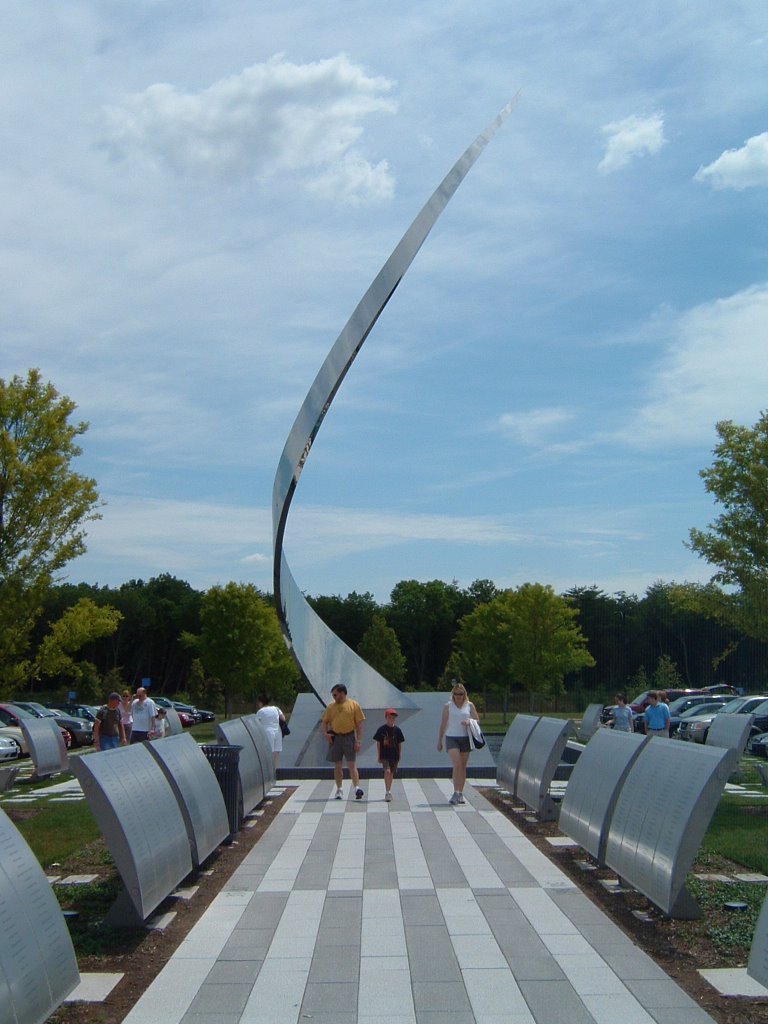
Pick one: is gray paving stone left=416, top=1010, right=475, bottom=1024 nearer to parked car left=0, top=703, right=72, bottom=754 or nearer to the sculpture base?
the sculpture base

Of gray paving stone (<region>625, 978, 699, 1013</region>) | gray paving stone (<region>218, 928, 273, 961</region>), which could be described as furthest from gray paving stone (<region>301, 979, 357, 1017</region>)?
gray paving stone (<region>625, 978, 699, 1013</region>)

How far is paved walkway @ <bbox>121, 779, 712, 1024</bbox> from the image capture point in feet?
16.5

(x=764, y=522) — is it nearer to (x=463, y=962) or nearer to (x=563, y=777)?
(x=563, y=777)

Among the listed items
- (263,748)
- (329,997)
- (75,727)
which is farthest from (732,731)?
(75,727)

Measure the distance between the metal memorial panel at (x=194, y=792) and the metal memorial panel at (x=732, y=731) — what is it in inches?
358

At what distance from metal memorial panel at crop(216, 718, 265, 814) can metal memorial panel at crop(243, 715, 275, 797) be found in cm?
15

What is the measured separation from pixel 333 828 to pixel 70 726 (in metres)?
19.5

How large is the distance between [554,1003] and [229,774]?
18.3ft

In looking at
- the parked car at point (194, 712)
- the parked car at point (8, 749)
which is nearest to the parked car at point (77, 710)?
the parked car at point (194, 712)

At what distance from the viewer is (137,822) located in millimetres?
6387

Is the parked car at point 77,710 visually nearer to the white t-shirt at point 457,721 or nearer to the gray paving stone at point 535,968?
the white t-shirt at point 457,721

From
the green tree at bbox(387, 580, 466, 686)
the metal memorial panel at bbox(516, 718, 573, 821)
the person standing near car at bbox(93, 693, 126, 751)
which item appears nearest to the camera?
the metal memorial panel at bbox(516, 718, 573, 821)

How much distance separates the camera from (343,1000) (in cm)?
516

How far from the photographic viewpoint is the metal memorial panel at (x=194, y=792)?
25.2ft
